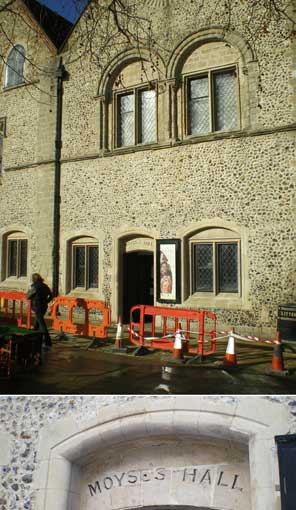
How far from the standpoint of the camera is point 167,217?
21.3ft

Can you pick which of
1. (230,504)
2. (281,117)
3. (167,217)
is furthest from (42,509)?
(281,117)

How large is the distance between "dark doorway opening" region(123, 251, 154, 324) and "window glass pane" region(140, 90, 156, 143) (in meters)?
2.05

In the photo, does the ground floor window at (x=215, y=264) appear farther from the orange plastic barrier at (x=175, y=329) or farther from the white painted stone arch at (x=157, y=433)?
the white painted stone arch at (x=157, y=433)

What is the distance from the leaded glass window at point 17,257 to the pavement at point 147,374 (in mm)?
3332

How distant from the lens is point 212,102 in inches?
248

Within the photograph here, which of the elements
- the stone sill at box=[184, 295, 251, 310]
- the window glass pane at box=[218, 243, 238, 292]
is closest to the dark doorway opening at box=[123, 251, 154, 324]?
the stone sill at box=[184, 295, 251, 310]

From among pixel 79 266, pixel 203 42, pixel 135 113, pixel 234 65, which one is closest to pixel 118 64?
pixel 135 113

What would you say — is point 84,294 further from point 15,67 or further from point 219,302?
point 15,67

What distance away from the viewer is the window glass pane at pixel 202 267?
246 inches

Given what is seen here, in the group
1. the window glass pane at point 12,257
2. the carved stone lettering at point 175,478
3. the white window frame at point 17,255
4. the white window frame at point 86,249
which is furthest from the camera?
the window glass pane at point 12,257

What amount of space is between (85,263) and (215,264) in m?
2.50

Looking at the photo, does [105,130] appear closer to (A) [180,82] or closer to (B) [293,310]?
(A) [180,82]

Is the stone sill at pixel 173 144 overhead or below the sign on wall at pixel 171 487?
overhead

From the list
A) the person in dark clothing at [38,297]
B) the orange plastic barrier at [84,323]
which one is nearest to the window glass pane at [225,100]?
the orange plastic barrier at [84,323]
